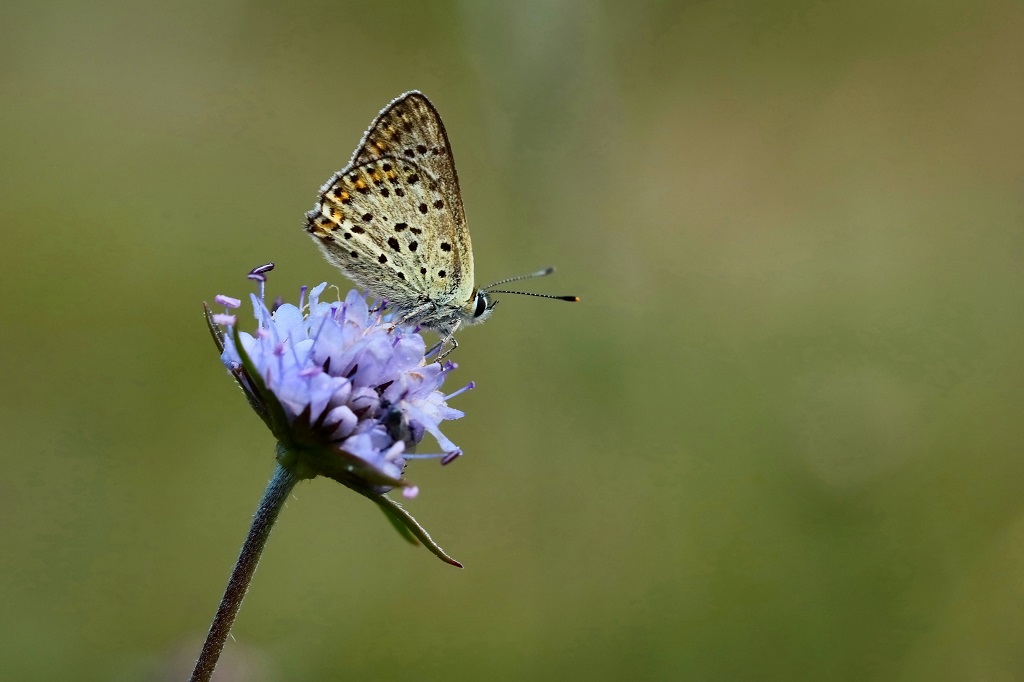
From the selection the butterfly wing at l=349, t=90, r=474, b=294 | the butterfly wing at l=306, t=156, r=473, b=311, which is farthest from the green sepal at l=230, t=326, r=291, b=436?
the butterfly wing at l=349, t=90, r=474, b=294

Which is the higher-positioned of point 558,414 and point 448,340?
point 448,340

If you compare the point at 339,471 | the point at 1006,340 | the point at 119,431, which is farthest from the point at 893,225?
the point at 339,471

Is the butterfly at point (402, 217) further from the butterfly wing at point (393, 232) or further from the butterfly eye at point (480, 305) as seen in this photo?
the butterfly eye at point (480, 305)


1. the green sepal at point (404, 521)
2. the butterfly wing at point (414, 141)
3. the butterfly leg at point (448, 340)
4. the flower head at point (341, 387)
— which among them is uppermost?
the butterfly wing at point (414, 141)

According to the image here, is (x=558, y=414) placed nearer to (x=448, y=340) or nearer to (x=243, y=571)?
(x=448, y=340)

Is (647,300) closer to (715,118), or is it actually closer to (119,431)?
(119,431)

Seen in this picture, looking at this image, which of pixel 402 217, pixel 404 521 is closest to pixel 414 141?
pixel 402 217

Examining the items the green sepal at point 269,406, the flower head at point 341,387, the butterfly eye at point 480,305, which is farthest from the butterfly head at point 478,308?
the green sepal at point 269,406

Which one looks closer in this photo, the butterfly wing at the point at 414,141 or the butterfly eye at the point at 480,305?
the butterfly wing at the point at 414,141
